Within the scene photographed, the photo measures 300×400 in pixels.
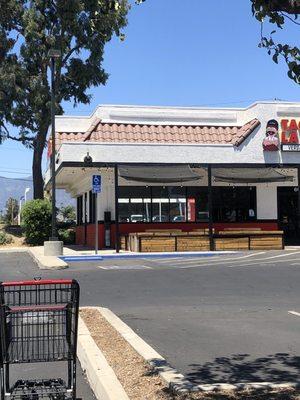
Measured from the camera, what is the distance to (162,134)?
26.5 meters

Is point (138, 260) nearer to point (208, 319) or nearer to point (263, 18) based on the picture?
point (208, 319)

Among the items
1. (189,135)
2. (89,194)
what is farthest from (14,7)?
(189,135)

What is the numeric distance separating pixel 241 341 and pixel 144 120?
67.0 ft

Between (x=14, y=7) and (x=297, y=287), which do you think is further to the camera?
(x=14, y=7)

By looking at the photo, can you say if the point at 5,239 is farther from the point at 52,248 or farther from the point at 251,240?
the point at 251,240

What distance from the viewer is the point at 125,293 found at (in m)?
12.2

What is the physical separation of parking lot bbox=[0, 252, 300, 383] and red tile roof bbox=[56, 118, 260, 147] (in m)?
7.17

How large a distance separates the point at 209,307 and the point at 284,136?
54.9 ft

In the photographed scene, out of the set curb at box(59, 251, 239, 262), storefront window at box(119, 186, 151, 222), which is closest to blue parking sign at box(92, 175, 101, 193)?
curb at box(59, 251, 239, 262)

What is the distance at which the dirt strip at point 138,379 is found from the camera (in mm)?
4770

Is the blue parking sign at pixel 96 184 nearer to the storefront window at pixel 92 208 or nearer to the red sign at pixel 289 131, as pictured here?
the storefront window at pixel 92 208

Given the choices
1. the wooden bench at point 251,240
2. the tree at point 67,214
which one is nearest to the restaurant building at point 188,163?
the wooden bench at point 251,240

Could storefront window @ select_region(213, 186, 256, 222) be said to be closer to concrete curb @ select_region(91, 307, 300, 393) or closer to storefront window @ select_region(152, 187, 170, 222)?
storefront window @ select_region(152, 187, 170, 222)

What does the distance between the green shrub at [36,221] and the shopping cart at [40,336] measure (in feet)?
81.4
